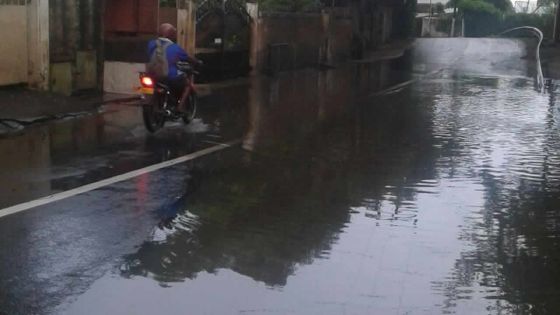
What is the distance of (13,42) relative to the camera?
14.1 meters

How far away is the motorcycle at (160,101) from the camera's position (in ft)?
39.1

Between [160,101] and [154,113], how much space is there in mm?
253

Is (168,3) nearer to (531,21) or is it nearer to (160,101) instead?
(160,101)

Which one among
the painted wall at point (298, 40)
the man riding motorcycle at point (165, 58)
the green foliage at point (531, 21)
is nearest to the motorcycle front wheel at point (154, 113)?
the man riding motorcycle at point (165, 58)

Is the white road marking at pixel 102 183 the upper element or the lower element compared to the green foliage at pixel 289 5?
lower

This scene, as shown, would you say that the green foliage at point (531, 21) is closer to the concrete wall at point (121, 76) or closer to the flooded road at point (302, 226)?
the concrete wall at point (121, 76)

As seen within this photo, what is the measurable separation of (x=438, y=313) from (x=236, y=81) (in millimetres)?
16485

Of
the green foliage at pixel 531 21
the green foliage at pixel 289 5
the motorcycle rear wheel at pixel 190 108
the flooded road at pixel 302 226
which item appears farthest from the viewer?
the green foliage at pixel 531 21

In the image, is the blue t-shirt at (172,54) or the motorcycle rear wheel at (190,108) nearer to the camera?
the blue t-shirt at (172,54)

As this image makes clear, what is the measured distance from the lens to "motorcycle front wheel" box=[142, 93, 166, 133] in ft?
Answer: 38.8

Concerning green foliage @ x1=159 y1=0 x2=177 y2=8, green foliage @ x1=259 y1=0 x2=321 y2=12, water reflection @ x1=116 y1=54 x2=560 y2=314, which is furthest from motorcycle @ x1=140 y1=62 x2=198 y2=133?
green foliage @ x1=259 y1=0 x2=321 y2=12

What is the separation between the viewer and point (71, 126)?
12.6 metres

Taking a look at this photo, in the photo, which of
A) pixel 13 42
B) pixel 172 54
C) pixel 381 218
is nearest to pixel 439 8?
pixel 13 42

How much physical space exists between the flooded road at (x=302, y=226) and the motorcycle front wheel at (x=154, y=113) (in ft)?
0.72
